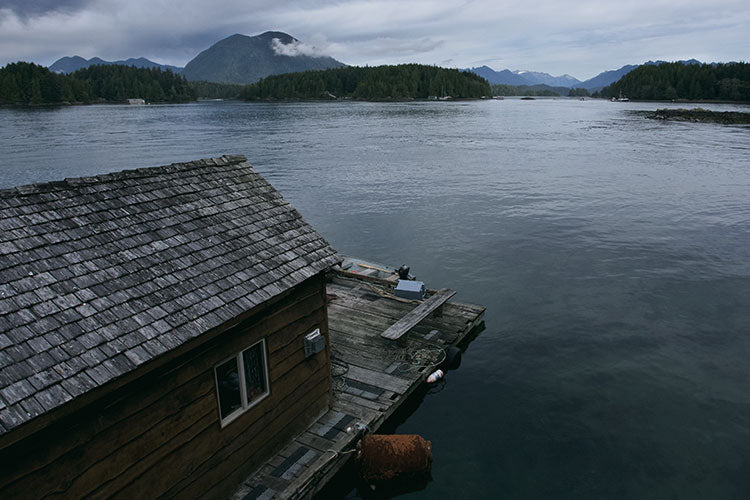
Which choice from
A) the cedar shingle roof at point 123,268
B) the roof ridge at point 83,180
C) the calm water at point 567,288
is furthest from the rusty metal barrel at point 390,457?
the roof ridge at point 83,180

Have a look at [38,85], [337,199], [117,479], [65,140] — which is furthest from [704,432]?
[38,85]

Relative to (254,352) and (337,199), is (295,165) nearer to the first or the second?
(337,199)

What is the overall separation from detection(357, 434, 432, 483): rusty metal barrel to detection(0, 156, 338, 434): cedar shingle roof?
4085 millimetres

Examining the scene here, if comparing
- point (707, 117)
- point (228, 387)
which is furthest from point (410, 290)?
point (707, 117)

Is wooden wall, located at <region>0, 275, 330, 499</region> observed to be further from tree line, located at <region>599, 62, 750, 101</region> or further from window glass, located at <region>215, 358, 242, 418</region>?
tree line, located at <region>599, 62, 750, 101</region>

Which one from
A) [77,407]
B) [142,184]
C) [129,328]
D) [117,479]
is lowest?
[117,479]

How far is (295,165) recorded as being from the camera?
185 feet

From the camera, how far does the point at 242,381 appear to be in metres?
9.34

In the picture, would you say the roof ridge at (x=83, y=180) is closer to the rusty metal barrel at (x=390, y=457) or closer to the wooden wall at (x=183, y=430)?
the wooden wall at (x=183, y=430)

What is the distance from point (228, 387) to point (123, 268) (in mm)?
3106

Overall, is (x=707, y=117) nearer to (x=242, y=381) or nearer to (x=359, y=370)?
(x=359, y=370)

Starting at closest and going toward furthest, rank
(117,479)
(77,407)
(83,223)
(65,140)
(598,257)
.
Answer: (77,407)
(117,479)
(83,223)
(598,257)
(65,140)

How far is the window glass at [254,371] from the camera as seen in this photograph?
31.8ft

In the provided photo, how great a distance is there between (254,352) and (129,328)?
291 centimetres
